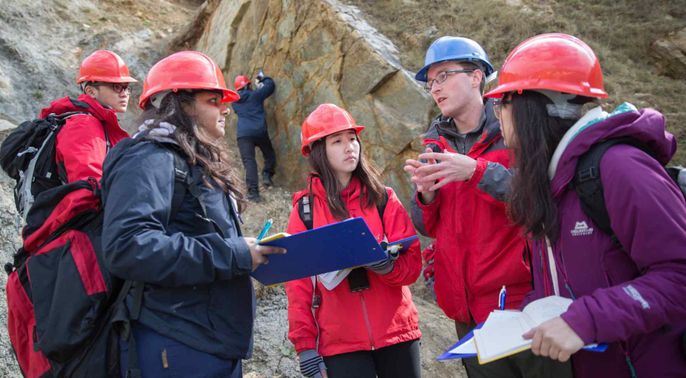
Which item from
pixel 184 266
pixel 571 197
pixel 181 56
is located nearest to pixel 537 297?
pixel 571 197

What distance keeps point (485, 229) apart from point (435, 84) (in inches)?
36.2

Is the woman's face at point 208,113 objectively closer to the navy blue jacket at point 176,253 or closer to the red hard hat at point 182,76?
the red hard hat at point 182,76

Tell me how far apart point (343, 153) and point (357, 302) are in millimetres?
920

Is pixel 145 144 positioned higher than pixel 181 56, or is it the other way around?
pixel 181 56

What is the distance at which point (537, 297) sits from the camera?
2.08 metres

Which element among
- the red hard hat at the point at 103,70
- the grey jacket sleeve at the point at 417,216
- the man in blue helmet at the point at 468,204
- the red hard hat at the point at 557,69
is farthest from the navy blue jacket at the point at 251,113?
the red hard hat at the point at 557,69

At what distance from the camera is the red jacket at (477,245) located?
266 cm

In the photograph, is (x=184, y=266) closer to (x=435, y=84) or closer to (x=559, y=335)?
(x=559, y=335)

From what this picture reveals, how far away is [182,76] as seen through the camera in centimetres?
241

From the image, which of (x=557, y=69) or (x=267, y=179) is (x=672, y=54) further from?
(x=557, y=69)

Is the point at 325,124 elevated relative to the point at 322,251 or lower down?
elevated

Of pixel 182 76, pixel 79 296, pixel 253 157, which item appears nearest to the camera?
pixel 79 296

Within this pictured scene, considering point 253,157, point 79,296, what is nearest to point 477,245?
point 79,296

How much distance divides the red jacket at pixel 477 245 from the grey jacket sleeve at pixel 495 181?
24mm
